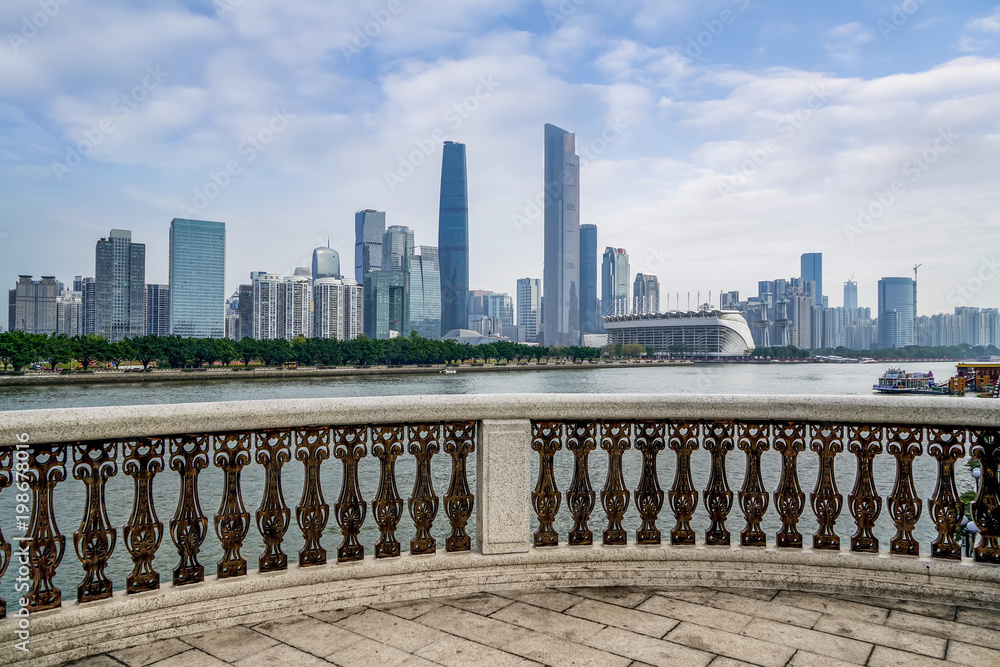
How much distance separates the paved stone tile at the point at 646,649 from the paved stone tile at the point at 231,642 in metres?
1.59

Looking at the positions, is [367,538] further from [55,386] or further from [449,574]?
[55,386]

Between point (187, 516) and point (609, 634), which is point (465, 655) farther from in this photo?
point (187, 516)

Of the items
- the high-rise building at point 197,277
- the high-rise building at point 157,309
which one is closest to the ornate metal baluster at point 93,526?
the high-rise building at point 197,277

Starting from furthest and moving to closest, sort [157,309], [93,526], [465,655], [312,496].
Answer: [157,309], [312,496], [93,526], [465,655]

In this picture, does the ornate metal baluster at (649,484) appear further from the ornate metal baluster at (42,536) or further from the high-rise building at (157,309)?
the high-rise building at (157,309)

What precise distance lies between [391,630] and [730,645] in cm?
166

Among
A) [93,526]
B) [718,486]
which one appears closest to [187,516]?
[93,526]

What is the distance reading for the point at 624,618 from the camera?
3471 mm

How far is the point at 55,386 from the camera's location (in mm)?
70750

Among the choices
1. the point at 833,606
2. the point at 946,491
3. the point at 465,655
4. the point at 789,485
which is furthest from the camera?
the point at 789,485

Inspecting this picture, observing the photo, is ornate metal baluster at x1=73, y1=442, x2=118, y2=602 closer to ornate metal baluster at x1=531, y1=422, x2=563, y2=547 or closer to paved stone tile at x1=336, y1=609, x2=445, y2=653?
paved stone tile at x1=336, y1=609, x2=445, y2=653

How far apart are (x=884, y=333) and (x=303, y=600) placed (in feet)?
716

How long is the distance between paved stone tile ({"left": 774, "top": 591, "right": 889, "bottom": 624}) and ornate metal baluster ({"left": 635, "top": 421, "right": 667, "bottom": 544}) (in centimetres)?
79

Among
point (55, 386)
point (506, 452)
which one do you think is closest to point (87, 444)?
point (506, 452)
